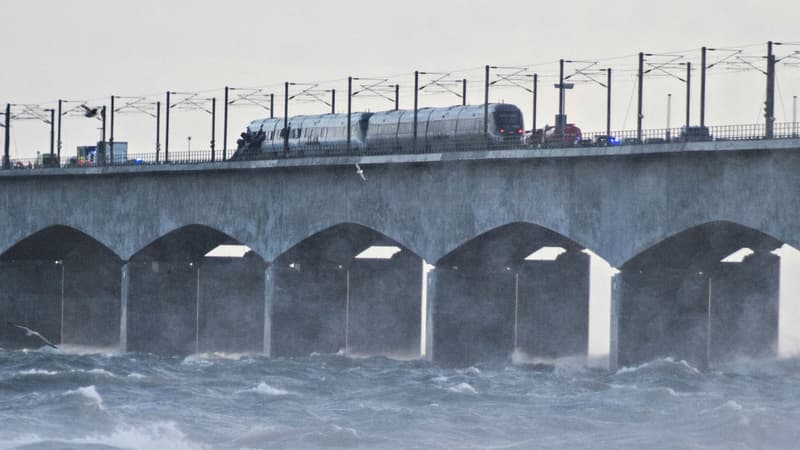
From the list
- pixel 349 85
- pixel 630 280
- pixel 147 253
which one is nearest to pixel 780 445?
pixel 630 280

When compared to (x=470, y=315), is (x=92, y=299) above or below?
below

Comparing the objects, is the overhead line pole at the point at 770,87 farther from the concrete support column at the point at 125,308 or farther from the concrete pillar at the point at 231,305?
the concrete support column at the point at 125,308

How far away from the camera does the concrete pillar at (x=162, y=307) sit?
292 ft

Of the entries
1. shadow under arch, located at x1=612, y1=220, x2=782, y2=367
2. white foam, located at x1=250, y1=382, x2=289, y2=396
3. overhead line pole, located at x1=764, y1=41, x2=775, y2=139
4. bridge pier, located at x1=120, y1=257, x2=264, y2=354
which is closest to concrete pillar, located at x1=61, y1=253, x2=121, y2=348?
bridge pier, located at x1=120, y1=257, x2=264, y2=354

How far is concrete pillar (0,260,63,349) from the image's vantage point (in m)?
96.6

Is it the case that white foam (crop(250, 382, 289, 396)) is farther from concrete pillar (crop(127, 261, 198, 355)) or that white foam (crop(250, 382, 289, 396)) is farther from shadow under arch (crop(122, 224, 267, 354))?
concrete pillar (crop(127, 261, 198, 355))

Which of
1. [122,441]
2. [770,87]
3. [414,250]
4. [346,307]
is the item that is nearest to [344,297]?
[346,307]

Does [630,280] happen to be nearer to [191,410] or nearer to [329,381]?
[329,381]

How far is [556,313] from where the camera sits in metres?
82.1

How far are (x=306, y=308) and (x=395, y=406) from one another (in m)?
25.0

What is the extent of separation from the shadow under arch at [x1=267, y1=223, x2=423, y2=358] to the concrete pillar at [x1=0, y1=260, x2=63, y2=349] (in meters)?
22.2

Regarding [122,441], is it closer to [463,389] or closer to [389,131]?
[463,389]

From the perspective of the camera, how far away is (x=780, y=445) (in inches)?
1854

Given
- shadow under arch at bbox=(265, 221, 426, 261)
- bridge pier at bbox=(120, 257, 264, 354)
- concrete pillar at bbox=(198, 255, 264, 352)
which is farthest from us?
concrete pillar at bbox=(198, 255, 264, 352)
